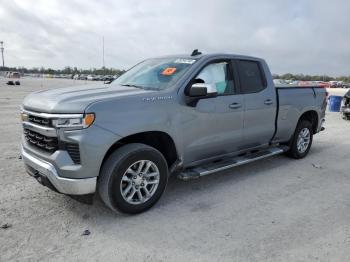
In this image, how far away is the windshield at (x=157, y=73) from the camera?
4.33 m

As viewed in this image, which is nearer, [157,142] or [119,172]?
[119,172]

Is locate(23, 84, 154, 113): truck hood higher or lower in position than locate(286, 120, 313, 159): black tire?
higher

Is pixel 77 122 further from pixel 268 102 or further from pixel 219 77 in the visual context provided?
pixel 268 102

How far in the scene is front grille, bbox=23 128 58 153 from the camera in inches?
137

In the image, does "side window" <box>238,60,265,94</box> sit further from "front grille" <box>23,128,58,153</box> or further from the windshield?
"front grille" <box>23,128,58,153</box>

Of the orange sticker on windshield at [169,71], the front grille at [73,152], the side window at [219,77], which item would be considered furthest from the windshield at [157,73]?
the front grille at [73,152]

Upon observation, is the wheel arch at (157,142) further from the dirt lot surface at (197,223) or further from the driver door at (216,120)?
the dirt lot surface at (197,223)

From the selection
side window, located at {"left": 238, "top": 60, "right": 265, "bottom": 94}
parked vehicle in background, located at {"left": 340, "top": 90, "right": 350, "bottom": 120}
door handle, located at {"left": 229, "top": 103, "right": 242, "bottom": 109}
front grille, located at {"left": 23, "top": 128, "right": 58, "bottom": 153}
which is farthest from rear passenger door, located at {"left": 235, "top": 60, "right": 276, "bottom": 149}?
parked vehicle in background, located at {"left": 340, "top": 90, "right": 350, "bottom": 120}

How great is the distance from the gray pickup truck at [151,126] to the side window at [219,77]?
14 mm

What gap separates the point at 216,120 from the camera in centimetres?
452

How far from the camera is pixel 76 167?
3.37 meters

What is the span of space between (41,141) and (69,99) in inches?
23.8

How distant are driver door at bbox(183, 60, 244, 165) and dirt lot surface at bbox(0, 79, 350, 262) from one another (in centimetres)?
61

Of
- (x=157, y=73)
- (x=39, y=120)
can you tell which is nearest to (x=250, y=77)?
(x=157, y=73)
